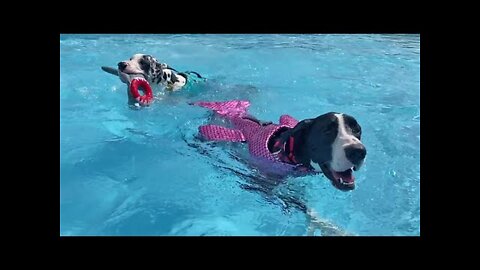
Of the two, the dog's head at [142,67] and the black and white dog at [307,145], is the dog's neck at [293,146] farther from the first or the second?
the dog's head at [142,67]

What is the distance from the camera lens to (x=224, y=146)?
482 cm

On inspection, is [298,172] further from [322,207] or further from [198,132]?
[198,132]

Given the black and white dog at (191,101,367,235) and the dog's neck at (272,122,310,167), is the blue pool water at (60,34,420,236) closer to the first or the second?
the black and white dog at (191,101,367,235)

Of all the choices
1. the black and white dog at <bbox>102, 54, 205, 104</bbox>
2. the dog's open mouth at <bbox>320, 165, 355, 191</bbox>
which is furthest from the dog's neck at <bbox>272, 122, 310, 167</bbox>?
the black and white dog at <bbox>102, 54, 205, 104</bbox>

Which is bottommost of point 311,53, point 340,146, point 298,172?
point 298,172

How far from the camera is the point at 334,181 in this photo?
384cm

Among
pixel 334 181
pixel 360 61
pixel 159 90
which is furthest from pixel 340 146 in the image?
pixel 360 61

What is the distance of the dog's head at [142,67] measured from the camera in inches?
217

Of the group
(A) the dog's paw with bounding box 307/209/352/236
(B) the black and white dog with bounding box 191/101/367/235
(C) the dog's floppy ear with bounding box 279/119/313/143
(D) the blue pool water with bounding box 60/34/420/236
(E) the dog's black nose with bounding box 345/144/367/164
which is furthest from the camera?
(D) the blue pool water with bounding box 60/34/420/236

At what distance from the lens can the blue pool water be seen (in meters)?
4.40

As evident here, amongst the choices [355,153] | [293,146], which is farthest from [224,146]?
[355,153]

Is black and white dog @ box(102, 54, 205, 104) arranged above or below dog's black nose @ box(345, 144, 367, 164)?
above

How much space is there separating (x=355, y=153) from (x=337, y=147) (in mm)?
149

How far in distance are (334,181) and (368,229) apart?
694mm
